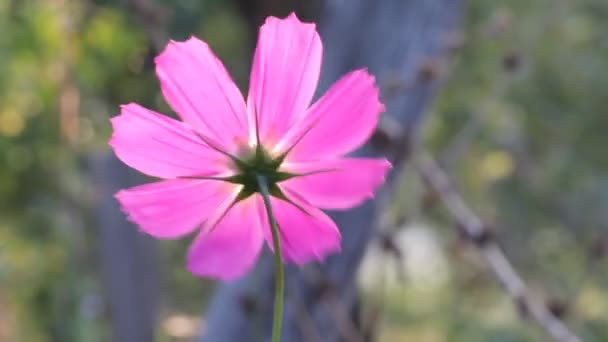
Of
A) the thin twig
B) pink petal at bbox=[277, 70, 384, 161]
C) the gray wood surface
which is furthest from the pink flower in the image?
the gray wood surface

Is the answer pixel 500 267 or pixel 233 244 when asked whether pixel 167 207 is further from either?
pixel 500 267

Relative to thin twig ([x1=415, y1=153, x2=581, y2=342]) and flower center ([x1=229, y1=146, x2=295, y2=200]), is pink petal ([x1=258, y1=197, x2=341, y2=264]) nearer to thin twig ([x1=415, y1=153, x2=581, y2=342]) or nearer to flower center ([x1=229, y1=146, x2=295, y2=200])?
flower center ([x1=229, y1=146, x2=295, y2=200])

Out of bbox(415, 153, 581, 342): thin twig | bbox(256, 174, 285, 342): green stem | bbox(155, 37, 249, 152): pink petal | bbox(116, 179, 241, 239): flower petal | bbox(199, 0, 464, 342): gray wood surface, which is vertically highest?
bbox(199, 0, 464, 342): gray wood surface

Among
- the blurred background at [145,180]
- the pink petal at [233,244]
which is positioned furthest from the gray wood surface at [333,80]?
the pink petal at [233,244]

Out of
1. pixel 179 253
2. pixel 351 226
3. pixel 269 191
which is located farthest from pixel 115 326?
pixel 269 191

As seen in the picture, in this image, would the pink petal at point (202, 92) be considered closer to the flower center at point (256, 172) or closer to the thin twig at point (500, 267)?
the flower center at point (256, 172)
